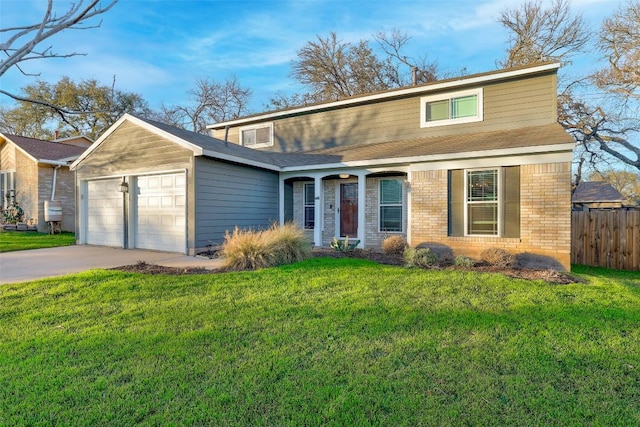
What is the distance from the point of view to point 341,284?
5715mm

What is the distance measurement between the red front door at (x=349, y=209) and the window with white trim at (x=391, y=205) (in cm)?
92

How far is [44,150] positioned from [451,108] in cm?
1822

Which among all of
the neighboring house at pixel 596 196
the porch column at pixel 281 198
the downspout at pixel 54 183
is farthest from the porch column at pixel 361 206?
the neighboring house at pixel 596 196

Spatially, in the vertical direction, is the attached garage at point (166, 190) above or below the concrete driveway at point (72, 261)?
above

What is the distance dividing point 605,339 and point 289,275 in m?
4.50

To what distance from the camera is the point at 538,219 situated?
761 cm

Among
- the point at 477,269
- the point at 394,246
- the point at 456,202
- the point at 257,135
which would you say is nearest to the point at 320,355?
the point at 477,269

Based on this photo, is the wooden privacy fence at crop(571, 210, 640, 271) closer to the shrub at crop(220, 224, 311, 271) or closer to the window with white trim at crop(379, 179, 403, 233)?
the window with white trim at crop(379, 179, 403, 233)

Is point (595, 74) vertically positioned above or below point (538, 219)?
above

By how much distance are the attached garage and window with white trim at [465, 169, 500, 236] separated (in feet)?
19.1

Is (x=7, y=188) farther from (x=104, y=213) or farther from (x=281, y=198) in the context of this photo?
(x=281, y=198)

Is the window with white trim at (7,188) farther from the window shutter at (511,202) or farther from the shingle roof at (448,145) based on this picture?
the window shutter at (511,202)

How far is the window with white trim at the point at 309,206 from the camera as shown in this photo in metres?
11.8

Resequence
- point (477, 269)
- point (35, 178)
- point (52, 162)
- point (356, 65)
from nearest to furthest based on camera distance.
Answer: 1. point (477, 269)
2. point (52, 162)
3. point (35, 178)
4. point (356, 65)
